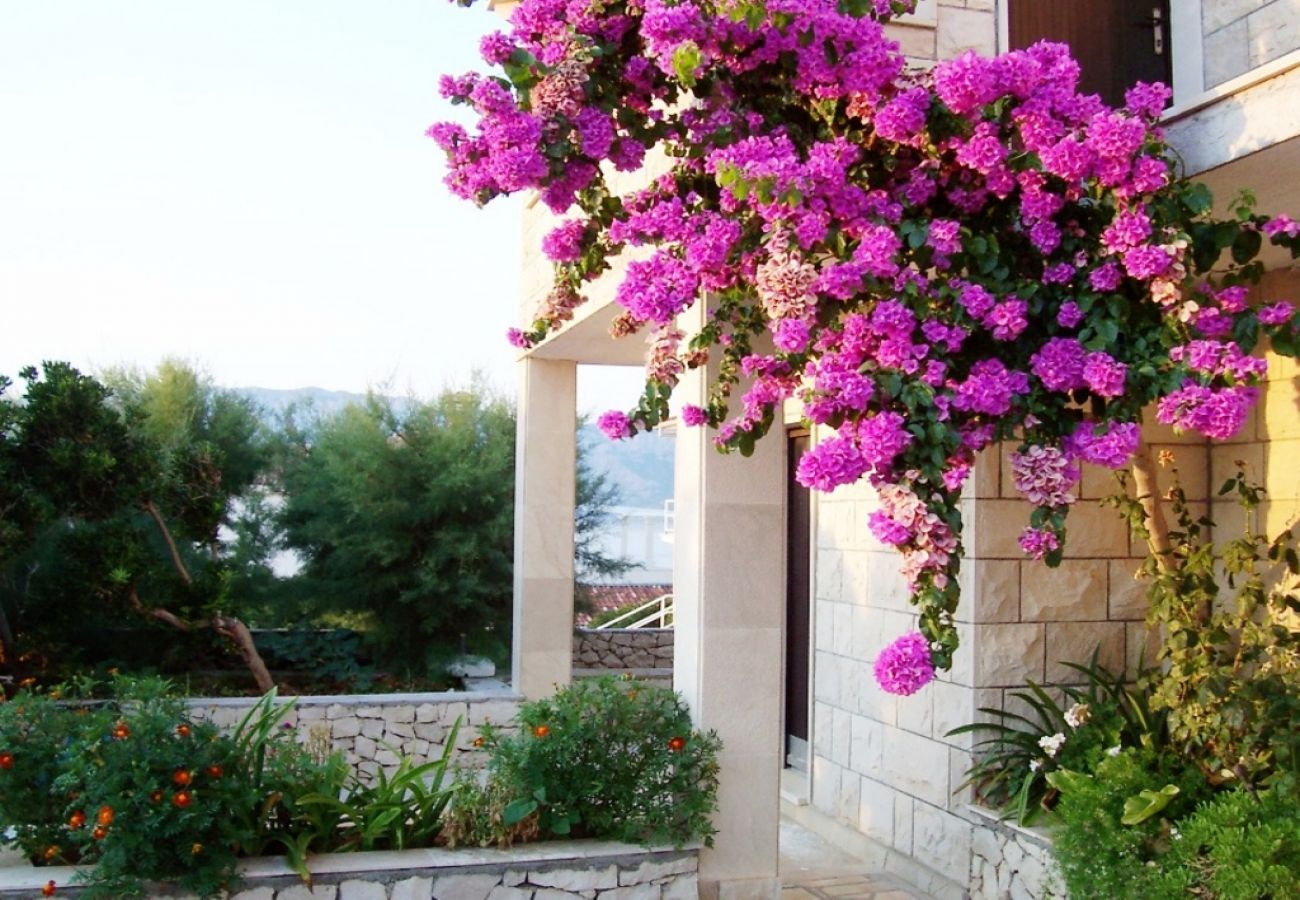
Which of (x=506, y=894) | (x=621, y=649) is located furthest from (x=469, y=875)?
(x=621, y=649)

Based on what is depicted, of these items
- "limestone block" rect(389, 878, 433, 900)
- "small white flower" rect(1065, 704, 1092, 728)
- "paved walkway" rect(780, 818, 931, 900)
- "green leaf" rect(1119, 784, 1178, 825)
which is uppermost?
"small white flower" rect(1065, 704, 1092, 728)

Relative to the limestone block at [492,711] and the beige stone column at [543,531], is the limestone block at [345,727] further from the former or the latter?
the beige stone column at [543,531]

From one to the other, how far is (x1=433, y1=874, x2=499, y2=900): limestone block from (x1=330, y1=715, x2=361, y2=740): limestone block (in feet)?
13.7

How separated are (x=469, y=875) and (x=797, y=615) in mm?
4311

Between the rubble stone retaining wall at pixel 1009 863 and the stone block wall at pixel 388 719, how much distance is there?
157 inches

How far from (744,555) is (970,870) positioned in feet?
5.69

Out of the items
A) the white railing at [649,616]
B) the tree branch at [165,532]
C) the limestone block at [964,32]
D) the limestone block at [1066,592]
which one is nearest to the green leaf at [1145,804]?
the limestone block at [1066,592]

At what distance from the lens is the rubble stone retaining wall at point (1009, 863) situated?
486 cm

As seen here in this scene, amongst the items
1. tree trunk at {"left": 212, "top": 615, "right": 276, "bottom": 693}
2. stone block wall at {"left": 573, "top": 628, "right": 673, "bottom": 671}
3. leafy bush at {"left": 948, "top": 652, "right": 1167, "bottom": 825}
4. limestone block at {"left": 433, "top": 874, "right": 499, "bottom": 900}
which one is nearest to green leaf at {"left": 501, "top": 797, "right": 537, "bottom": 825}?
limestone block at {"left": 433, "top": 874, "right": 499, "bottom": 900}

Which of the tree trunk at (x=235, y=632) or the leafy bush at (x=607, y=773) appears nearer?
the leafy bush at (x=607, y=773)

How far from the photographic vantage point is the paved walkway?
18.6 ft

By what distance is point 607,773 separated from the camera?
4.83 metres

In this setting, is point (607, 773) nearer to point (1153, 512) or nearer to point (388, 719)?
point (1153, 512)

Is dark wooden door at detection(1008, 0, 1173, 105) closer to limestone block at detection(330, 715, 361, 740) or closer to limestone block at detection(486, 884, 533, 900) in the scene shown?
limestone block at detection(486, 884, 533, 900)
